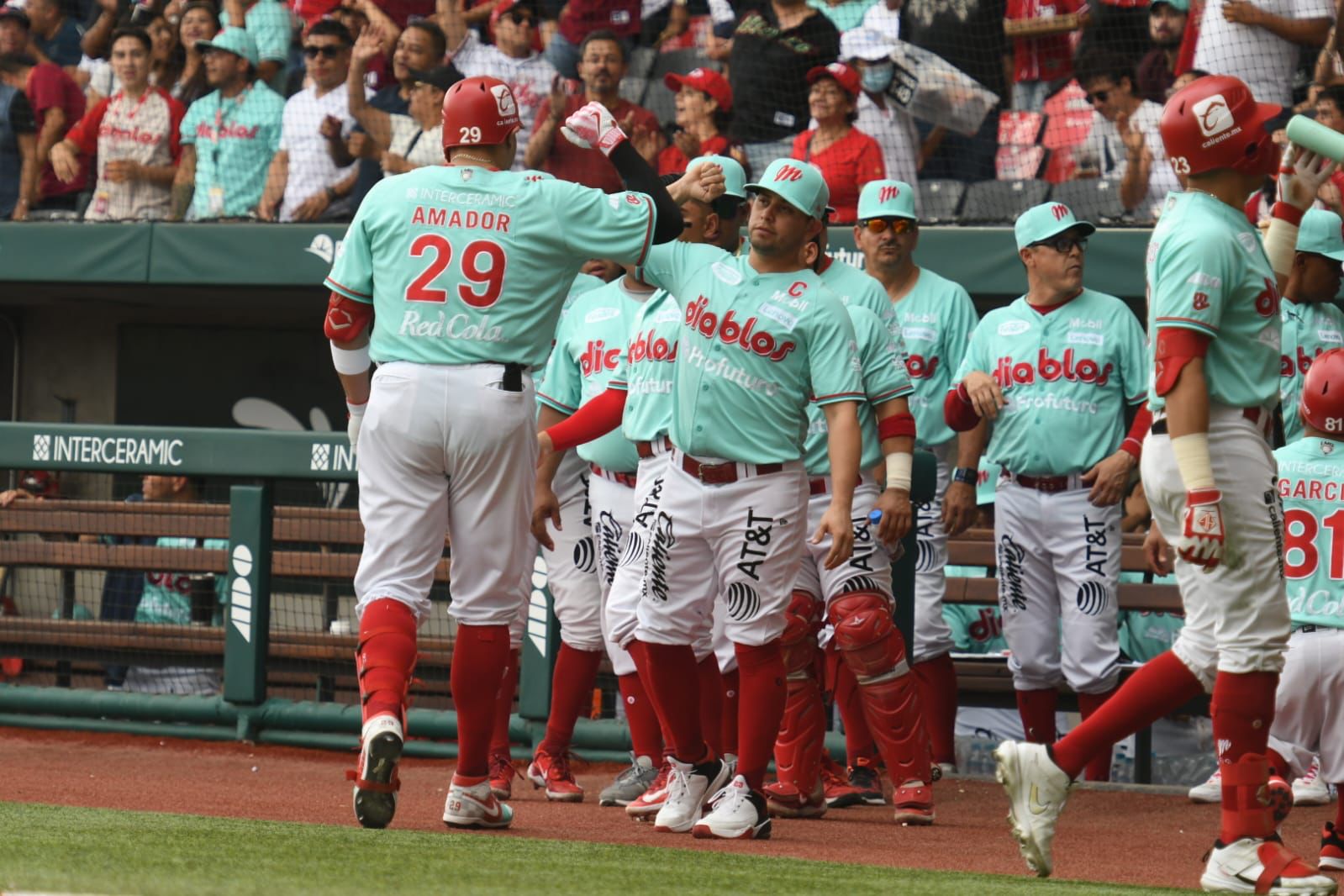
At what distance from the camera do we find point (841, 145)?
861 cm

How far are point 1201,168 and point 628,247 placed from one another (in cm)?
145

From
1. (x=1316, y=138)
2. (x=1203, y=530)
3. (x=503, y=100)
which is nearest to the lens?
(x=1203, y=530)

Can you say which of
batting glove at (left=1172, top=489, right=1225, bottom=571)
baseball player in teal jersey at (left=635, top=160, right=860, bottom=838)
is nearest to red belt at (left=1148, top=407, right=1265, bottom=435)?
batting glove at (left=1172, top=489, right=1225, bottom=571)

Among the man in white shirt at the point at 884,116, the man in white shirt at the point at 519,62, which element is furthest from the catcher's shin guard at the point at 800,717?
the man in white shirt at the point at 519,62

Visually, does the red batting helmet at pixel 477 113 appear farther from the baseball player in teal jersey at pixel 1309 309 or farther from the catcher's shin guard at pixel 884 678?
the baseball player in teal jersey at pixel 1309 309

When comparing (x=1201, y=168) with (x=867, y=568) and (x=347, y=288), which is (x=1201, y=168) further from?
(x=347, y=288)

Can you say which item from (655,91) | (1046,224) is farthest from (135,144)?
(1046,224)

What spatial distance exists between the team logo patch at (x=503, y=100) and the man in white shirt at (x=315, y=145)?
555cm

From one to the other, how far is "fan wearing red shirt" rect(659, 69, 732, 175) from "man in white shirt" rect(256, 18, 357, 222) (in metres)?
1.98

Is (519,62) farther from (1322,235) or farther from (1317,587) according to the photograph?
(1317,587)

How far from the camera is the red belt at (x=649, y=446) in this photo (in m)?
5.15

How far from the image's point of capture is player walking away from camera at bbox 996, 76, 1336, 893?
370 centimetres

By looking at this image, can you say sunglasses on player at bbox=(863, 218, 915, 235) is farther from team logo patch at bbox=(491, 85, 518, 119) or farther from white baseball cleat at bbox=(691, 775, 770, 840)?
white baseball cleat at bbox=(691, 775, 770, 840)

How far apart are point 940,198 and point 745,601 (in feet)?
15.7
